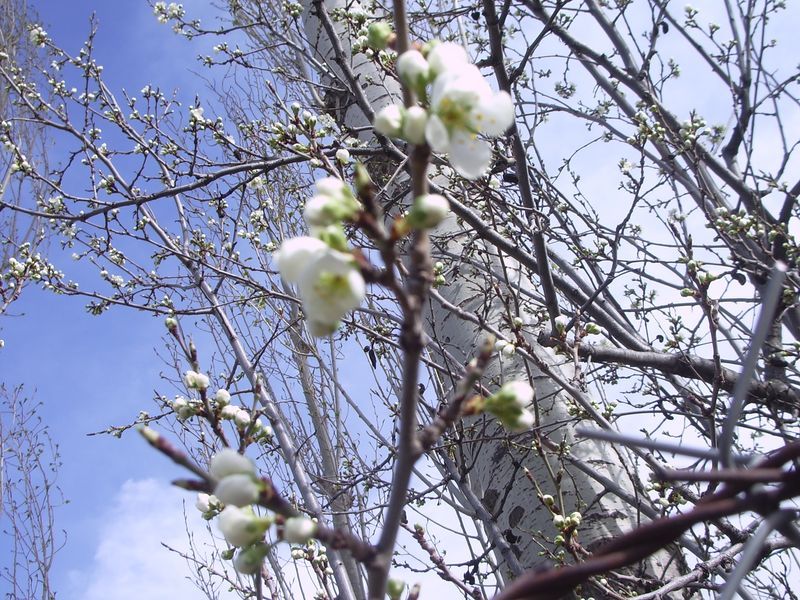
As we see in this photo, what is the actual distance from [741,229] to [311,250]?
283 cm

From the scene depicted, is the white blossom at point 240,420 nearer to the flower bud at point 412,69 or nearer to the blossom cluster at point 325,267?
the blossom cluster at point 325,267

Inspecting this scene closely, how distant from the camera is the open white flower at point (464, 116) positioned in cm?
64

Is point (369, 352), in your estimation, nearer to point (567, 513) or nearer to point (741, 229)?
point (567, 513)

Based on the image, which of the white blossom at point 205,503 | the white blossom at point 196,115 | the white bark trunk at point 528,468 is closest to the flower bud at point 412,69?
the white blossom at point 205,503

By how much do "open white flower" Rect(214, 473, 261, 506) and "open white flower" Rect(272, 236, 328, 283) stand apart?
7.5 inches

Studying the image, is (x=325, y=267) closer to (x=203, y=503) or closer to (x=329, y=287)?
(x=329, y=287)

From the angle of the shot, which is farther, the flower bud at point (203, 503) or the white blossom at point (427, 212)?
the flower bud at point (203, 503)

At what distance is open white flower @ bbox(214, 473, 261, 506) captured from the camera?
0.57 meters

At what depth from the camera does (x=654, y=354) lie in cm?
256

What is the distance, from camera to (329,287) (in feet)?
1.92

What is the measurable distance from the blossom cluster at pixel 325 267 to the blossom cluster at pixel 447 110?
10 cm

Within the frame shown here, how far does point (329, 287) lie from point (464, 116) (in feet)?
0.88

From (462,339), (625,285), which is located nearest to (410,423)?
(462,339)

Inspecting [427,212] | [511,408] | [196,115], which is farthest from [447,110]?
[196,115]
